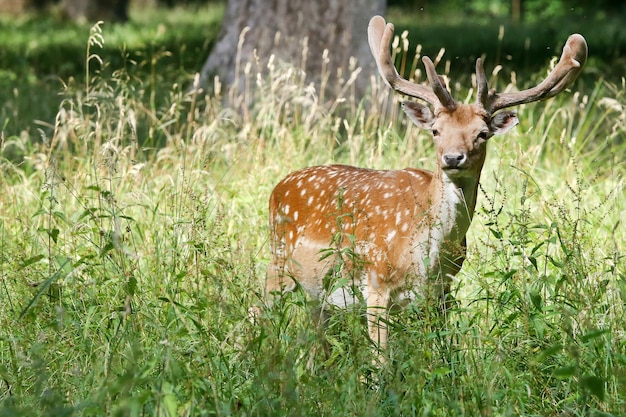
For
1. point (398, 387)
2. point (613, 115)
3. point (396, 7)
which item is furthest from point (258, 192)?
point (396, 7)

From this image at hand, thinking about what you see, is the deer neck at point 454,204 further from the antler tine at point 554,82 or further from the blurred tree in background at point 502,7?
the blurred tree in background at point 502,7

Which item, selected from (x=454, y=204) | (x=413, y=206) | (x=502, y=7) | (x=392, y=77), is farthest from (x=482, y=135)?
(x=502, y=7)

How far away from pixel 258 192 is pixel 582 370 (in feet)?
9.14

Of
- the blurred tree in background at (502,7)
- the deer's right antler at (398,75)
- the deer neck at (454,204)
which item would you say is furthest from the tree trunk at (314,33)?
the blurred tree in background at (502,7)

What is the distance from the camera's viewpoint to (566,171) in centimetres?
636

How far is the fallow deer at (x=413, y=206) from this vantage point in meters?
4.21

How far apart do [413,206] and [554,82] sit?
32.2 inches

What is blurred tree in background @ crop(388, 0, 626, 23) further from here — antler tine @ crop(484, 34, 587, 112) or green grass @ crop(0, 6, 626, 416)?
green grass @ crop(0, 6, 626, 416)

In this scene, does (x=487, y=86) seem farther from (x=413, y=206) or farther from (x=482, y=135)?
(x=413, y=206)

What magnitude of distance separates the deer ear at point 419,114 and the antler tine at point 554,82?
10.6 inches

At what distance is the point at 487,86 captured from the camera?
4336mm

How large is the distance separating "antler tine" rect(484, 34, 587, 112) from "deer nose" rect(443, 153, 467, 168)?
0.38 m

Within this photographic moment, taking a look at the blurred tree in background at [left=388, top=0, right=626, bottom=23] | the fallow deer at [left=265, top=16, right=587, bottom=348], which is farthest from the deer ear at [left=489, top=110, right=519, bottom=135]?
the blurred tree in background at [left=388, top=0, right=626, bottom=23]

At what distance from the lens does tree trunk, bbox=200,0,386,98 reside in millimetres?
8492
